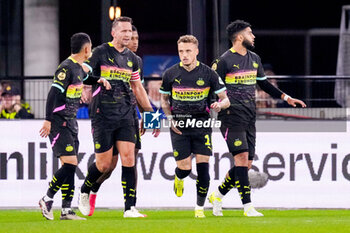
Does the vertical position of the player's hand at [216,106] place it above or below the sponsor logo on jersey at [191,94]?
below


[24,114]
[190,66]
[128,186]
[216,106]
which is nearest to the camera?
[216,106]

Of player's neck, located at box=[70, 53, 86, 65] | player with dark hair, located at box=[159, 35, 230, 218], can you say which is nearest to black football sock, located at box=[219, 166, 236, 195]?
player with dark hair, located at box=[159, 35, 230, 218]

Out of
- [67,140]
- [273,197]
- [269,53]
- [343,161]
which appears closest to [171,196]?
[273,197]

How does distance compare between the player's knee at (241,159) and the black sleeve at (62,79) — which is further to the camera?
the player's knee at (241,159)

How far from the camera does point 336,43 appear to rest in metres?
23.7

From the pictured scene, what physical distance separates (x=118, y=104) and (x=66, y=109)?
68cm

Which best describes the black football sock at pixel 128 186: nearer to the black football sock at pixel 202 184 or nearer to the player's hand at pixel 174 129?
the player's hand at pixel 174 129

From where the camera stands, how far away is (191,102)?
12828 mm

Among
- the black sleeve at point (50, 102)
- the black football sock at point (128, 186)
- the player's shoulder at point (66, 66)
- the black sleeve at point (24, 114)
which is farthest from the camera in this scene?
the black sleeve at point (24, 114)

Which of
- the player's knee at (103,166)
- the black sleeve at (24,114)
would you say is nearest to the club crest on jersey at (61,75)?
the player's knee at (103,166)

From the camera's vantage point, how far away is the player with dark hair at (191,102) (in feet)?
41.8

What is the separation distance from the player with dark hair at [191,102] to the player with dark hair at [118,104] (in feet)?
1.69

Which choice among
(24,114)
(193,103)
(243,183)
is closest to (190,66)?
(193,103)

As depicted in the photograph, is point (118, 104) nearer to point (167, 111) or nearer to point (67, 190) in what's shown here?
point (167, 111)
